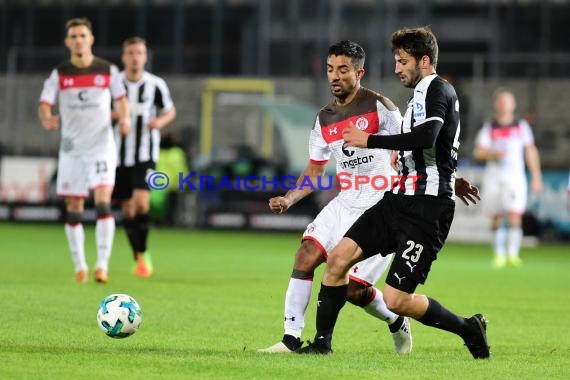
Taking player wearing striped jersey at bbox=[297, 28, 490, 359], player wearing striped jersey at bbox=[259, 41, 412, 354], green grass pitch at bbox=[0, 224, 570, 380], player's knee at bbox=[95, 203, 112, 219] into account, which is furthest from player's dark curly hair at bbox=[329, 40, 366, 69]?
player's knee at bbox=[95, 203, 112, 219]

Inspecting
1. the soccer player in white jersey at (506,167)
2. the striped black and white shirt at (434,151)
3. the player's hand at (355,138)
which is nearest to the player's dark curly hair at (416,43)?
the striped black and white shirt at (434,151)

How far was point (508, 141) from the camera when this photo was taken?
58.7 feet

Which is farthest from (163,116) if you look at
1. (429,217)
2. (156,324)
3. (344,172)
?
(429,217)

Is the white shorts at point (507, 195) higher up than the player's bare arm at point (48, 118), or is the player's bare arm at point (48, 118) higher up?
the player's bare arm at point (48, 118)

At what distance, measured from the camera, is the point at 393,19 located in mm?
33156

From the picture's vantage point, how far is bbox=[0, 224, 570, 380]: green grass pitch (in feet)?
23.1

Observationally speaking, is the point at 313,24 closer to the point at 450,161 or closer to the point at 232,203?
the point at 232,203

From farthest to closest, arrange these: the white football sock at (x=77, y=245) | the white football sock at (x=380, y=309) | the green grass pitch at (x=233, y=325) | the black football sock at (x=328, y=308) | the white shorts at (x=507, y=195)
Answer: the white shorts at (x=507, y=195)
the white football sock at (x=77, y=245)
the white football sock at (x=380, y=309)
the black football sock at (x=328, y=308)
the green grass pitch at (x=233, y=325)

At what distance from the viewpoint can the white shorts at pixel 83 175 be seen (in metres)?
12.8

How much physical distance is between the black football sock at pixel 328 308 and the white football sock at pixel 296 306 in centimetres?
14

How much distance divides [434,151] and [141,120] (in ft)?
23.6

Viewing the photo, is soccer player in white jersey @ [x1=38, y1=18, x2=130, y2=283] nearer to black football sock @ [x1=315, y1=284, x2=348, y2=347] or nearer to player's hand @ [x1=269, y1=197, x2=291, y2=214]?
player's hand @ [x1=269, y1=197, x2=291, y2=214]

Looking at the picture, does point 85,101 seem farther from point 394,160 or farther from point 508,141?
point 508,141

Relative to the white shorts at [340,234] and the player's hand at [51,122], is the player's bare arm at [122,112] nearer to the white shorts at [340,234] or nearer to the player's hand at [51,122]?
the player's hand at [51,122]
